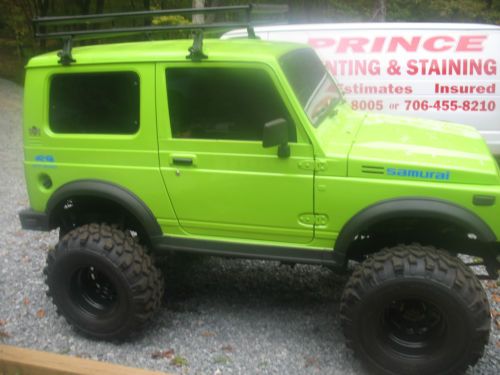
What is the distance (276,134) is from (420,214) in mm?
964

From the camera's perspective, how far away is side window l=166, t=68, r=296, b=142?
3.40m

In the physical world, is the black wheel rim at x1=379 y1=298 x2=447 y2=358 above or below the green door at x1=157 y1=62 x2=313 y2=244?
below

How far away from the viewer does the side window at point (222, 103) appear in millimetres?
3398

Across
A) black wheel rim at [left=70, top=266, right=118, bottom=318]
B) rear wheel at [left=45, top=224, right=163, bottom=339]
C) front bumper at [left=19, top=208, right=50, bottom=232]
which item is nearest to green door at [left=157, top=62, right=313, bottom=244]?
rear wheel at [left=45, top=224, right=163, bottom=339]

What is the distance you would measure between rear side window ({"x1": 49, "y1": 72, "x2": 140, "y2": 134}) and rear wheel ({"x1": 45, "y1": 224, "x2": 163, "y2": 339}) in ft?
2.33

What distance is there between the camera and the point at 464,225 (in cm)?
312

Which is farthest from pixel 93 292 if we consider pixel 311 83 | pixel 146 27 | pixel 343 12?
pixel 343 12

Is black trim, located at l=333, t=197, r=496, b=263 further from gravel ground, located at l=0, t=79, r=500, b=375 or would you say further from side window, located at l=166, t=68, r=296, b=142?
gravel ground, located at l=0, t=79, r=500, b=375

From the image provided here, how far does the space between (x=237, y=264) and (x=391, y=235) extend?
183 cm

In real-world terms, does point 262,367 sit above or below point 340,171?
below

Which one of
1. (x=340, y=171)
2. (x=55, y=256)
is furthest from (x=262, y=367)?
(x=55, y=256)

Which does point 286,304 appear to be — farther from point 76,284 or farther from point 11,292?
point 11,292

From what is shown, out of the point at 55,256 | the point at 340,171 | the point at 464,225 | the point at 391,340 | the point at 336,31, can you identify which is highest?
the point at 336,31

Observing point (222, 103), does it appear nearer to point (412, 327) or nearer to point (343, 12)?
point (412, 327)
